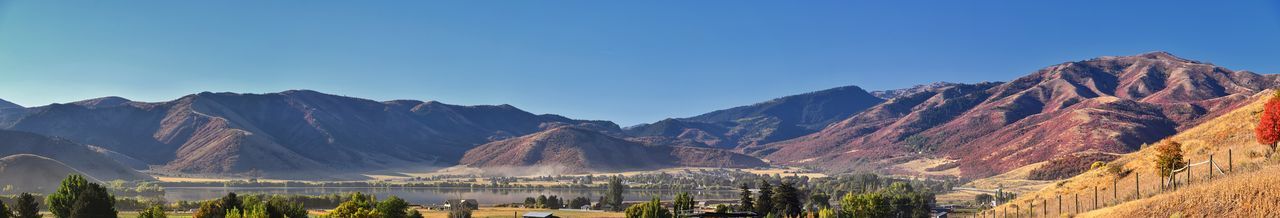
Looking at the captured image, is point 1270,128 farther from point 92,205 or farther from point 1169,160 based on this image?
point 92,205

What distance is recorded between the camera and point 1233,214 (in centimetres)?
2686

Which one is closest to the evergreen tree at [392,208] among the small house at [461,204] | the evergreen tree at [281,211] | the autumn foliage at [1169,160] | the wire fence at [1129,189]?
the small house at [461,204]

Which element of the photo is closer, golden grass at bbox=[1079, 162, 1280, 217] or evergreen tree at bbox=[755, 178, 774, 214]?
golden grass at bbox=[1079, 162, 1280, 217]

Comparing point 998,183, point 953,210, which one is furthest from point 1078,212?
point 998,183

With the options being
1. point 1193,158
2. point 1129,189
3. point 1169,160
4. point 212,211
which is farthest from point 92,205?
point 1193,158

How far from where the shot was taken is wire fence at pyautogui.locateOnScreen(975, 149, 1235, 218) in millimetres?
33531

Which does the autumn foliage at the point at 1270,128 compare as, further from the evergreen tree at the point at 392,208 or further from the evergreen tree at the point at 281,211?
the evergreen tree at the point at 392,208

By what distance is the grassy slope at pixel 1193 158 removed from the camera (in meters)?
40.1

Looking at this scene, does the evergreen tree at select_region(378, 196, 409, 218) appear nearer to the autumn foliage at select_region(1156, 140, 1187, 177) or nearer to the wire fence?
the wire fence

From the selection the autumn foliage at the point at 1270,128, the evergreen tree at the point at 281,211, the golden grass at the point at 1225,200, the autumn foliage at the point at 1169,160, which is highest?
the autumn foliage at the point at 1270,128

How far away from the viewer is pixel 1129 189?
131 ft

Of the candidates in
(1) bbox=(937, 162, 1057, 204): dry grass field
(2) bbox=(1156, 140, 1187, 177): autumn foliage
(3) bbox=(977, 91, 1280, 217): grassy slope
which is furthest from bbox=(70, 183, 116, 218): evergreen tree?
(1) bbox=(937, 162, 1057, 204): dry grass field

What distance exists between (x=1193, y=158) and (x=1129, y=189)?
942cm

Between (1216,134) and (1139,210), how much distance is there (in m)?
29.8
